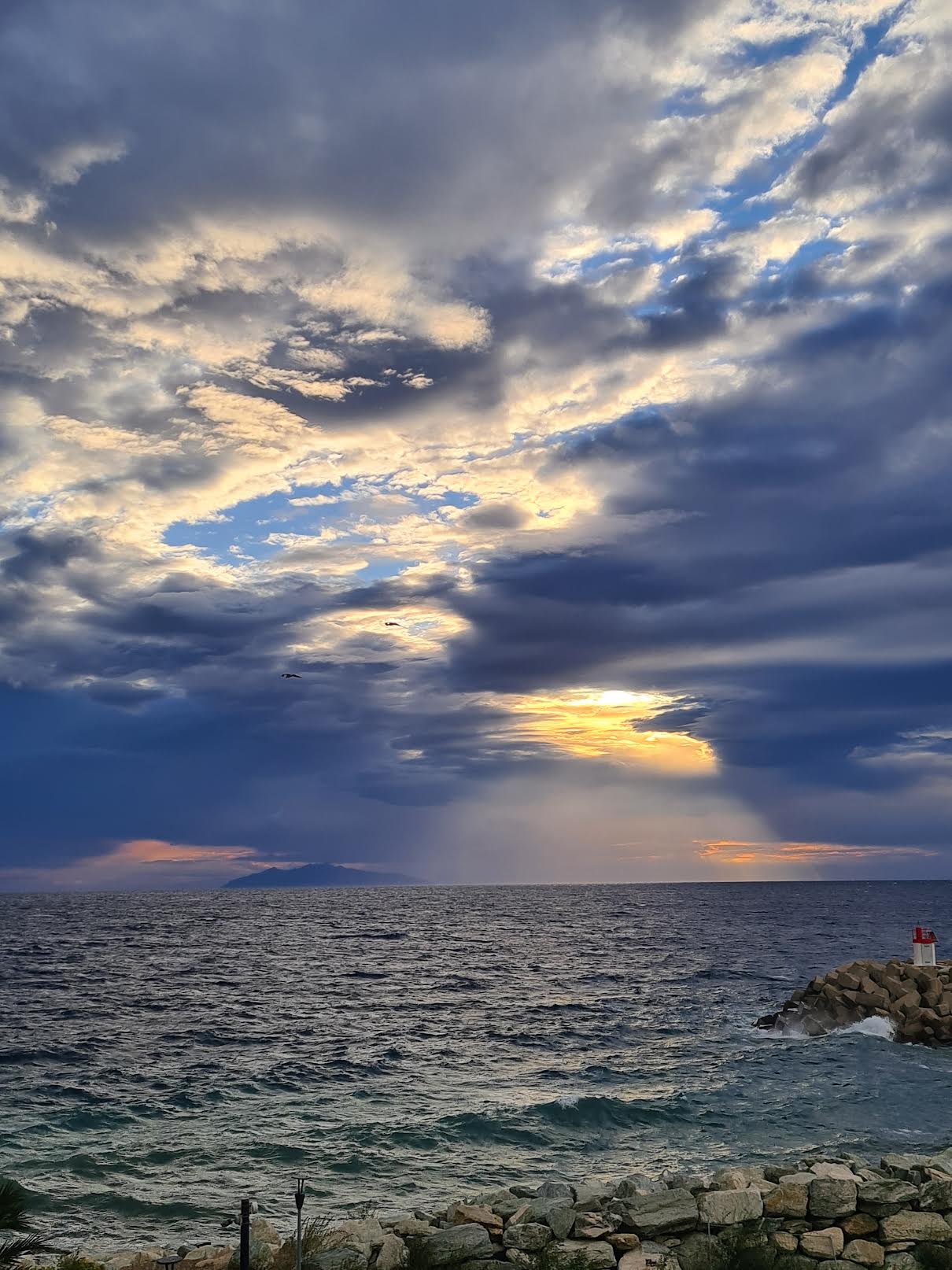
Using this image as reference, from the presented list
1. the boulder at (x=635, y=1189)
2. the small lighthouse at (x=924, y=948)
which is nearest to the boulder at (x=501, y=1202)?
the boulder at (x=635, y=1189)

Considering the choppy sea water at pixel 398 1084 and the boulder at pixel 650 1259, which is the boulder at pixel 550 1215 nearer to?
the boulder at pixel 650 1259

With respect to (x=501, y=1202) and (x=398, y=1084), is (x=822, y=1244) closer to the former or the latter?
(x=501, y=1202)

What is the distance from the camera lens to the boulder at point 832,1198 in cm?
1368

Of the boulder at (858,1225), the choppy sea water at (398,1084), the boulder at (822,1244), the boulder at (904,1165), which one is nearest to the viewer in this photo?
the boulder at (822,1244)

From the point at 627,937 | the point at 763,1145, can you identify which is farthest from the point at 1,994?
the point at 627,937

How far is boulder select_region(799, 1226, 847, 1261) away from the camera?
13.1m

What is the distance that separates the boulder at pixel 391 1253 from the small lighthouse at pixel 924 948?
3315cm

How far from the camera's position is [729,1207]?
13539mm

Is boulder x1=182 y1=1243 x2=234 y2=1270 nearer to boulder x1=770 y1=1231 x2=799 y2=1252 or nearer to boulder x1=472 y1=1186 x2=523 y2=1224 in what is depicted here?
boulder x1=472 y1=1186 x2=523 y2=1224

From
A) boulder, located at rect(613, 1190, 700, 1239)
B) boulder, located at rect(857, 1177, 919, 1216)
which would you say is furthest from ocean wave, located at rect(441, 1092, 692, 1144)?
boulder, located at rect(857, 1177, 919, 1216)

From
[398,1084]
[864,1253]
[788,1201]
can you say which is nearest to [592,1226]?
[788,1201]

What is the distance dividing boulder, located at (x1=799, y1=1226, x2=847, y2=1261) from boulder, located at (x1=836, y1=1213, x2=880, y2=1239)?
29 cm

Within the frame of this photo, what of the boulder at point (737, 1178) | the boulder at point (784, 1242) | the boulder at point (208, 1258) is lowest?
the boulder at point (208, 1258)

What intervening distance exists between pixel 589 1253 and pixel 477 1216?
1.74 metres
